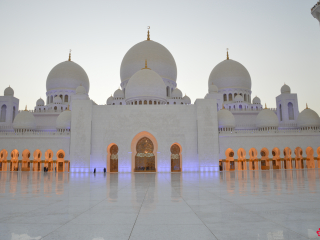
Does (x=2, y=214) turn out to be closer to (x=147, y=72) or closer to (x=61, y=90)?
(x=147, y=72)

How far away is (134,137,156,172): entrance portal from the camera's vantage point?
1855cm

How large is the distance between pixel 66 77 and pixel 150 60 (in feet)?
28.5

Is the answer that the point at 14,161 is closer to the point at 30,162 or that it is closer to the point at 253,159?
the point at 30,162

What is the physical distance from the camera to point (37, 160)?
19.0 m

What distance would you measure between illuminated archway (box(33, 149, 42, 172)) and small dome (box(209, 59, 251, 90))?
16.9m

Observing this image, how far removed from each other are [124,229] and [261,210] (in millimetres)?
1663

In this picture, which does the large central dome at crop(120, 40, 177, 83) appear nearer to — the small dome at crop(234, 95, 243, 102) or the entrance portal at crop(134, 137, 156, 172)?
the small dome at crop(234, 95, 243, 102)

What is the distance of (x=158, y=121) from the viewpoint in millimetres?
18125

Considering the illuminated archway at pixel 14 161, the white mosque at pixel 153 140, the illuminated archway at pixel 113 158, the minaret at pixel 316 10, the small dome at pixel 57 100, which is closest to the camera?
the minaret at pixel 316 10

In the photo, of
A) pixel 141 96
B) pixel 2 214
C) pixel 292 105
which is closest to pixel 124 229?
pixel 2 214

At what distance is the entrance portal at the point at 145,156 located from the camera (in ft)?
60.8

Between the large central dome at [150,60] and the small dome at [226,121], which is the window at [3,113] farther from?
the small dome at [226,121]

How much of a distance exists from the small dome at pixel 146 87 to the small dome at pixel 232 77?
8273mm

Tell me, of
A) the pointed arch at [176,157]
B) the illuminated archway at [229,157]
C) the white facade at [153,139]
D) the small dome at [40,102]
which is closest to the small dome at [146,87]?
the white facade at [153,139]
